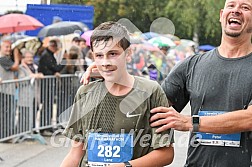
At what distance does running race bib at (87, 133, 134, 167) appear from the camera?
10.1ft

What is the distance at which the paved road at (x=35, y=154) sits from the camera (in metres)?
8.57

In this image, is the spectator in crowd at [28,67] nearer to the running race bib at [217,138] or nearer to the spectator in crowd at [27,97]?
the spectator in crowd at [27,97]

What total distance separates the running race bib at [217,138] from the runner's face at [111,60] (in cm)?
63

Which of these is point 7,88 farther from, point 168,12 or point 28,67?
point 168,12

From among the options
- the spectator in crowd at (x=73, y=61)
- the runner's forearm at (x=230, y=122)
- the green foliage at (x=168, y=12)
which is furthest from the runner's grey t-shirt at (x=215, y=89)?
the green foliage at (x=168, y=12)

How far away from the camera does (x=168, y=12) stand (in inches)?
1170

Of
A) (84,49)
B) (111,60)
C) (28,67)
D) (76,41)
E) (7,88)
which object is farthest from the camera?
(84,49)

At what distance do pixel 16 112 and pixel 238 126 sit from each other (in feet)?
22.7

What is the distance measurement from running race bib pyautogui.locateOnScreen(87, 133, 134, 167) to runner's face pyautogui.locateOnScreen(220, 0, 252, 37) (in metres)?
0.89

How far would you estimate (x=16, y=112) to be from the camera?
31.7 ft

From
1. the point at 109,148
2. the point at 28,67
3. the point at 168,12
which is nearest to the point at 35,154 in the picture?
the point at 28,67

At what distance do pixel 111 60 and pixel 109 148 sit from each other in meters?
0.47

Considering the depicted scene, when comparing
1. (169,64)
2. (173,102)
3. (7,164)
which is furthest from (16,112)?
(169,64)

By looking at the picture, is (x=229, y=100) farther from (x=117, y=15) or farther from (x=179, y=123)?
(x=117, y=15)
